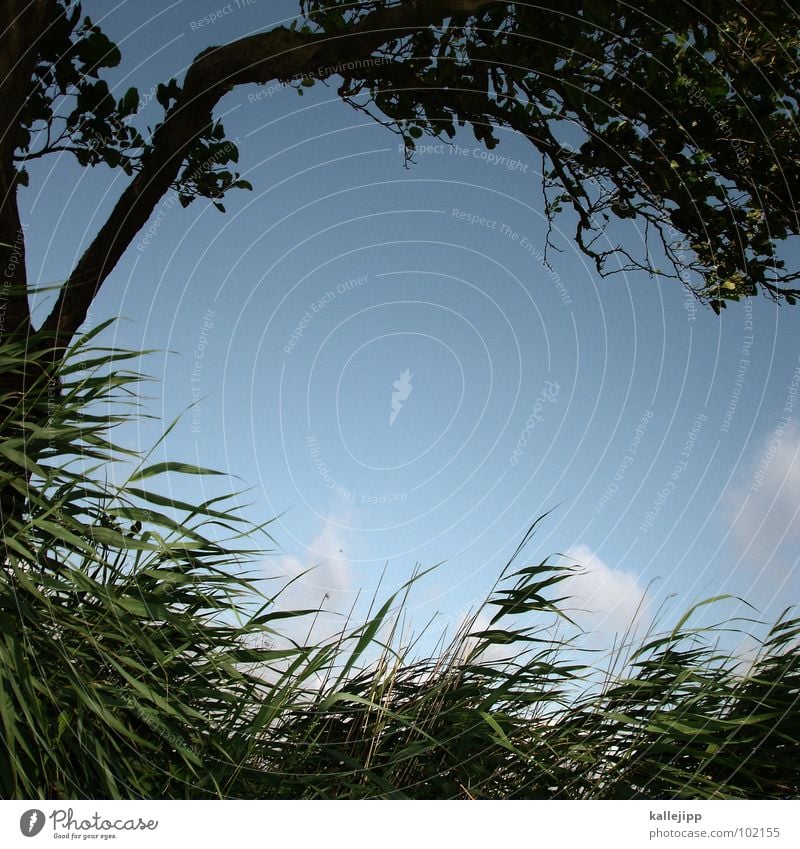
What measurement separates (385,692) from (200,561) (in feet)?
3.19

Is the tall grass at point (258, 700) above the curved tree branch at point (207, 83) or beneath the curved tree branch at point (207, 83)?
beneath

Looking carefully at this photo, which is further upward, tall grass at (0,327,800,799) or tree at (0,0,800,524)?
tree at (0,0,800,524)

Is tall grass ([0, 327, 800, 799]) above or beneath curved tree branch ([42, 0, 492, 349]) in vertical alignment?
beneath

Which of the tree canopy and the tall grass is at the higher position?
the tree canopy

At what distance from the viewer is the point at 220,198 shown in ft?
17.1

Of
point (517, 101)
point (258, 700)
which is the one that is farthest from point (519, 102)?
point (258, 700)

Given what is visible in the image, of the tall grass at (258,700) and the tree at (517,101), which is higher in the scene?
the tree at (517,101)

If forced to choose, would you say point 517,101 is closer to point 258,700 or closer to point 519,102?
point 519,102

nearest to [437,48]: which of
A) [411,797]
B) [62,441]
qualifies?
[62,441]

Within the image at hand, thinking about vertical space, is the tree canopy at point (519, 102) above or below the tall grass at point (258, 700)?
above

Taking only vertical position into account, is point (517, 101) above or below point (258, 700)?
above

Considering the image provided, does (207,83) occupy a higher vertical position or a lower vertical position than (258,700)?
higher
